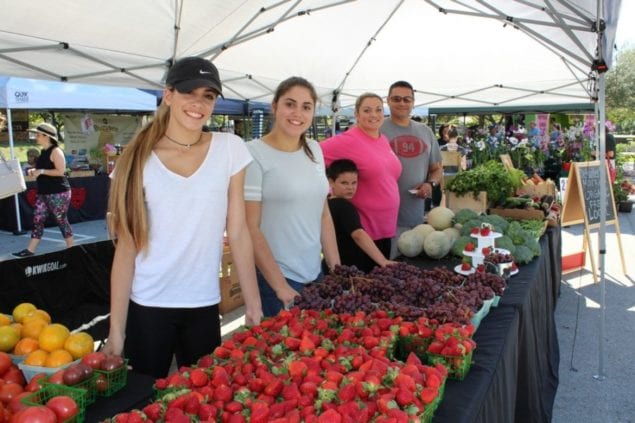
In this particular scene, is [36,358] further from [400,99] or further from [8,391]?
[400,99]

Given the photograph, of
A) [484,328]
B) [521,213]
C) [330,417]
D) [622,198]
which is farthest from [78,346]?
[622,198]

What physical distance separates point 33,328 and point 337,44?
217 inches

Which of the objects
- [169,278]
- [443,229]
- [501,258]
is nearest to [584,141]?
[443,229]

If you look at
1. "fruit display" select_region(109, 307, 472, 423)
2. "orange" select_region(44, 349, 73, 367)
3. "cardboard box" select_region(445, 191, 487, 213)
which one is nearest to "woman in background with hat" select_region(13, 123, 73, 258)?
"cardboard box" select_region(445, 191, 487, 213)

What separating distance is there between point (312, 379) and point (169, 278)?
0.75 metres

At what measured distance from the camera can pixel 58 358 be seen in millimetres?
1618

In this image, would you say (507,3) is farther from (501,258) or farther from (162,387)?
(162,387)

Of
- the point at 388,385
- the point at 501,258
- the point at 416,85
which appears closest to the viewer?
the point at 388,385

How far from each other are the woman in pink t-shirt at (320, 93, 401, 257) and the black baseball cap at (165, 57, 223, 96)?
1678 millimetres

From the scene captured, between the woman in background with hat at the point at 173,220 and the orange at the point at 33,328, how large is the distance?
30 cm

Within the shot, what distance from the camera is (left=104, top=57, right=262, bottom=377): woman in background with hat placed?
1762 millimetres

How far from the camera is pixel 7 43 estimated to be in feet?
13.4

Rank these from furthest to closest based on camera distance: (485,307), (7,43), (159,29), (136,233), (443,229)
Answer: (159,29), (7,43), (443,229), (485,307), (136,233)

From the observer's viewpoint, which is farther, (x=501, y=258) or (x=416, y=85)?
(x=416, y=85)
